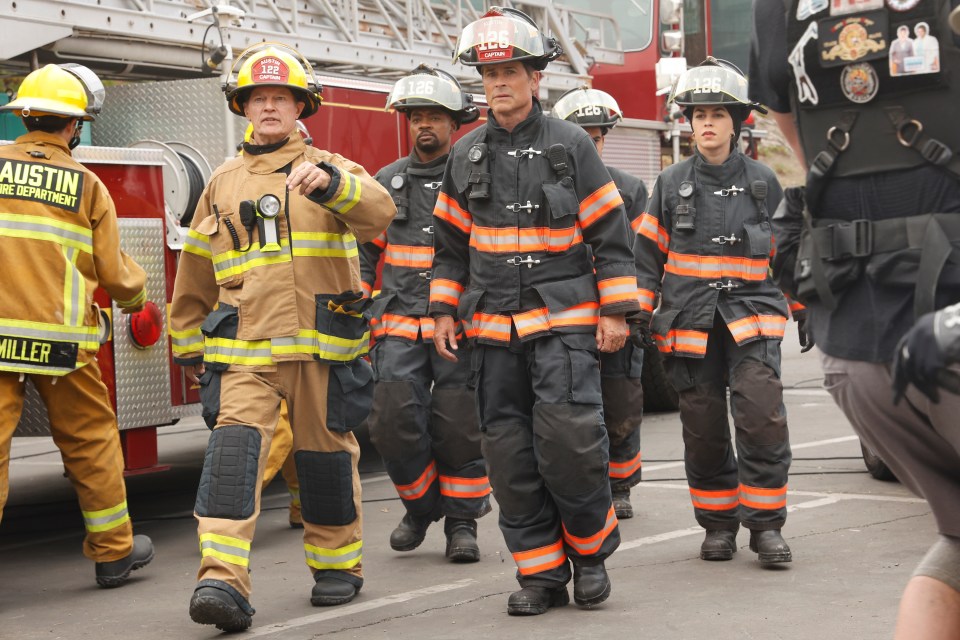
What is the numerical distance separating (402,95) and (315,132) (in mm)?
1449

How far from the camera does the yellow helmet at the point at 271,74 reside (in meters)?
5.11

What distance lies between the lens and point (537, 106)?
17.1ft

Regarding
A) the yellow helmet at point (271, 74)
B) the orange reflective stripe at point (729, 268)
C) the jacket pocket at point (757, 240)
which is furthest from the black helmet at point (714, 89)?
the yellow helmet at point (271, 74)

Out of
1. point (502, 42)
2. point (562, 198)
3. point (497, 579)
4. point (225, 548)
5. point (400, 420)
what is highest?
point (502, 42)

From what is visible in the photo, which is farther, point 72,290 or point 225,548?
point 72,290

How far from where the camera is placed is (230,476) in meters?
4.83

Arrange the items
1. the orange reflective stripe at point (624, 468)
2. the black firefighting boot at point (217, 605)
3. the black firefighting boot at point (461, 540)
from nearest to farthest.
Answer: the black firefighting boot at point (217, 605) < the black firefighting boot at point (461, 540) < the orange reflective stripe at point (624, 468)

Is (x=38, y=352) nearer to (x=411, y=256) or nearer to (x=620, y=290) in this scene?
(x=411, y=256)

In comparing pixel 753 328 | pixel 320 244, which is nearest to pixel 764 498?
pixel 753 328

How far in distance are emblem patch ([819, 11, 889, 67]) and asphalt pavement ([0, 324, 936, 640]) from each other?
215 centimetres

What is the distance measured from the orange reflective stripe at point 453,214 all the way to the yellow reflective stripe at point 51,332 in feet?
4.61

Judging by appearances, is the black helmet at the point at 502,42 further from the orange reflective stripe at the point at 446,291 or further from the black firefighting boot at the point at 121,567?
the black firefighting boot at the point at 121,567

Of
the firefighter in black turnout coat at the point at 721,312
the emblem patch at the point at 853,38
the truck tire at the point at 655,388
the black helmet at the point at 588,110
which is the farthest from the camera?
the truck tire at the point at 655,388

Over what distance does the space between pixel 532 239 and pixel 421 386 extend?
1.31 meters
